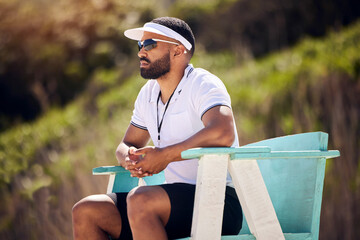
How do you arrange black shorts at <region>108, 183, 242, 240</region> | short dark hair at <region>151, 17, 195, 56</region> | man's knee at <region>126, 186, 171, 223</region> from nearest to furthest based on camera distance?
man's knee at <region>126, 186, 171, 223</region> < black shorts at <region>108, 183, 242, 240</region> < short dark hair at <region>151, 17, 195, 56</region>

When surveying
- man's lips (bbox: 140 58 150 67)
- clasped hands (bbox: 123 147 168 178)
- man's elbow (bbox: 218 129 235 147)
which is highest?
man's lips (bbox: 140 58 150 67)

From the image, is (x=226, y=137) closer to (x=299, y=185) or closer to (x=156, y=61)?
(x=299, y=185)

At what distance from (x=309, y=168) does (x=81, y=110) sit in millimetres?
7015

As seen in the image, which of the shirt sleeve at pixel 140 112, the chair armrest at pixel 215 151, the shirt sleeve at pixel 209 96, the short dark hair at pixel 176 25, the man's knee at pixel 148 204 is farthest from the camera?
the shirt sleeve at pixel 140 112

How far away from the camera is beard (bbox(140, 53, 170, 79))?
264 cm

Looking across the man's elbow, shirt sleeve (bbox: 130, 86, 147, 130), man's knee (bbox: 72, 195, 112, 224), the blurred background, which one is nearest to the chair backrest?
the man's elbow

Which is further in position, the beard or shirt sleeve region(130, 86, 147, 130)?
shirt sleeve region(130, 86, 147, 130)

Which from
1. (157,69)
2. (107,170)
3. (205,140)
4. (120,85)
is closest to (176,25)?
(157,69)

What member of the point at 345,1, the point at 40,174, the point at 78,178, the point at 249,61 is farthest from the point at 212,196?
the point at 345,1

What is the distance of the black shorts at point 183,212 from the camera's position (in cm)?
221

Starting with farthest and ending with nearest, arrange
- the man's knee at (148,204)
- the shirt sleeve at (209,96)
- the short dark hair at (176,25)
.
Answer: the short dark hair at (176,25)
the shirt sleeve at (209,96)
the man's knee at (148,204)

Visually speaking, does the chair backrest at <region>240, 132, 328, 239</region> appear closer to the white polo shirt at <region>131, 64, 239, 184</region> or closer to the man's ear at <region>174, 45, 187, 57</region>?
the white polo shirt at <region>131, 64, 239, 184</region>

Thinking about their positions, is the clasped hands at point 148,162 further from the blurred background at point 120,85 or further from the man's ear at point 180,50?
the blurred background at point 120,85

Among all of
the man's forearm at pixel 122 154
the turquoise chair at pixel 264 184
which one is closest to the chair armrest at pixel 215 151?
the turquoise chair at pixel 264 184
